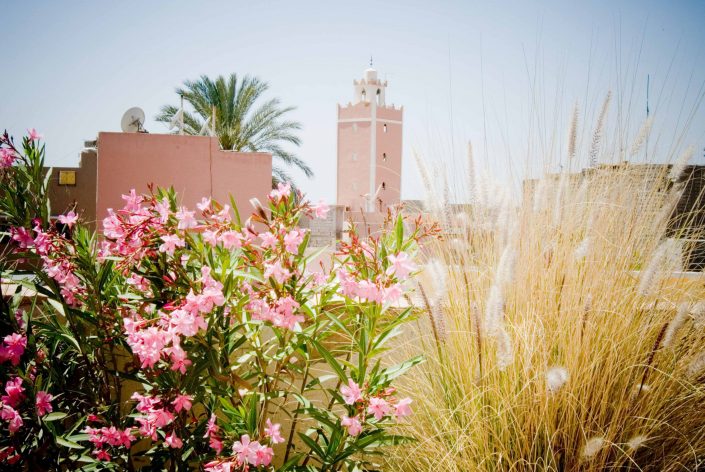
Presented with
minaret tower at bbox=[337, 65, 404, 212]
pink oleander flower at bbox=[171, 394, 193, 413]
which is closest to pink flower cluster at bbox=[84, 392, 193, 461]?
pink oleander flower at bbox=[171, 394, 193, 413]

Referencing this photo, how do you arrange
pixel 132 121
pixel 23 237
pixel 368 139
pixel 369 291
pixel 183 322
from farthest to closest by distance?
pixel 368 139
pixel 132 121
pixel 23 237
pixel 369 291
pixel 183 322

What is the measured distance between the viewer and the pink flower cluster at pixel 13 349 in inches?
51.8

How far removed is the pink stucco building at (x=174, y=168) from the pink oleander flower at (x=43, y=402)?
→ 8783 mm

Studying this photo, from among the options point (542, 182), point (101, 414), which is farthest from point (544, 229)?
point (101, 414)

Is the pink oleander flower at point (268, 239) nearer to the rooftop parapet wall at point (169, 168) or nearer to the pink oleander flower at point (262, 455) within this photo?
the pink oleander flower at point (262, 455)

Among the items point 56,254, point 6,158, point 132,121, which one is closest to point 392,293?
point 56,254

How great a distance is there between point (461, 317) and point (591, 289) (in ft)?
1.36

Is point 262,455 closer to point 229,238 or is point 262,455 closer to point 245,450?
point 245,450

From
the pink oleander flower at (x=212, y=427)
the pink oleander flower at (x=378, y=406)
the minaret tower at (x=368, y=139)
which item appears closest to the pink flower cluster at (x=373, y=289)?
the pink oleander flower at (x=378, y=406)

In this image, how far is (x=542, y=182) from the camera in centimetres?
169

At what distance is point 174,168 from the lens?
407 inches

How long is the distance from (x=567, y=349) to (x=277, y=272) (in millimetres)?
875

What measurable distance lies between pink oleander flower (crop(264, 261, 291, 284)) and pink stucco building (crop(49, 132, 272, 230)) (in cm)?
900

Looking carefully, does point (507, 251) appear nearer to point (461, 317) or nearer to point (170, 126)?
point (461, 317)
